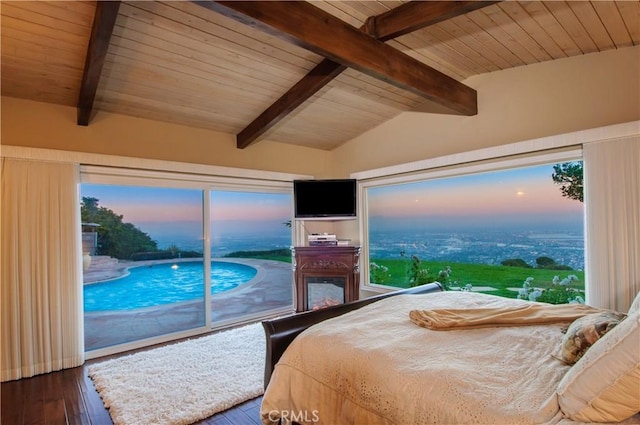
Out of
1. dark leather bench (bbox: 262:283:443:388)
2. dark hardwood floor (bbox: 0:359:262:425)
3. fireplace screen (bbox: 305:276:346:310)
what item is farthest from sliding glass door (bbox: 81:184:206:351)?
dark leather bench (bbox: 262:283:443:388)

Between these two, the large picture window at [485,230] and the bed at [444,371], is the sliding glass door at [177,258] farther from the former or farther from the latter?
the bed at [444,371]

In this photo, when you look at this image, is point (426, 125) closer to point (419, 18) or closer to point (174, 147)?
point (419, 18)

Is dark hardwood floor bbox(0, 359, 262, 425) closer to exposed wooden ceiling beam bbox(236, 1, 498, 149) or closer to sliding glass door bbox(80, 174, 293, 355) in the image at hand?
sliding glass door bbox(80, 174, 293, 355)

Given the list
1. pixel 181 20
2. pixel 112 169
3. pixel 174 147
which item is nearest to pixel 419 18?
pixel 181 20

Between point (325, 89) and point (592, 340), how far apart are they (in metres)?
3.28

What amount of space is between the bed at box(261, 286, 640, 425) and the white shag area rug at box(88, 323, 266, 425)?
0.68 m

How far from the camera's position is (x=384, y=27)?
9.02 ft

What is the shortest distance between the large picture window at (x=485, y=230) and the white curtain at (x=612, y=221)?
30 cm

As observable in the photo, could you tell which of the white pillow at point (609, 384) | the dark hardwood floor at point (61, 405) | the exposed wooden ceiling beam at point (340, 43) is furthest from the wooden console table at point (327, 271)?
the white pillow at point (609, 384)

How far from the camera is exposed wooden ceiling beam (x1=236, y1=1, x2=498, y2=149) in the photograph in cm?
234

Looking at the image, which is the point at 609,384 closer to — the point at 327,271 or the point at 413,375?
the point at 413,375

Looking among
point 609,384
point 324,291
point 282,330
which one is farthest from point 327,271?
point 609,384

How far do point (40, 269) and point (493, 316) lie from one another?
3.82 m

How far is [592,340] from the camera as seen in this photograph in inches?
60.4
